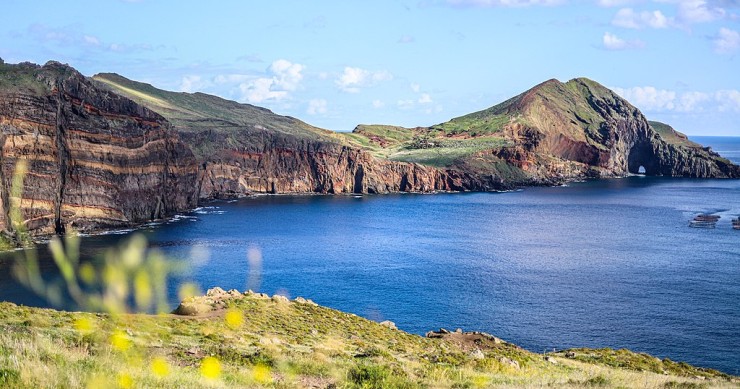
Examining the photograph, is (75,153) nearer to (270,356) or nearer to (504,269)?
(504,269)

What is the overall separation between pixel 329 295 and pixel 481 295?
718 inches

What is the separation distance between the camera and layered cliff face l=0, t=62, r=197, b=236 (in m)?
115

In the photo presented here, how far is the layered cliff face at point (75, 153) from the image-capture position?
115438 millimetres

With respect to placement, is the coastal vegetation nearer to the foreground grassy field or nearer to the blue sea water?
the foreground grassy field

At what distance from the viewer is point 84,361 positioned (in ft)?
64.7

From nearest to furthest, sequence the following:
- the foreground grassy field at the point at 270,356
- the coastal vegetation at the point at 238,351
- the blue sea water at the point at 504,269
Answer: the coastal vegetation at the point at 238,351
the foreground grassy field at the point at 270,356
the blue sea water at the point at 504,269

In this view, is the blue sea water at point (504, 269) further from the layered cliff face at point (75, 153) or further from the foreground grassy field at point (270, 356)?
the foreground grassy field at point (270, 356)

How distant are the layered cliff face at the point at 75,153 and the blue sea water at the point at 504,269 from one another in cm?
785

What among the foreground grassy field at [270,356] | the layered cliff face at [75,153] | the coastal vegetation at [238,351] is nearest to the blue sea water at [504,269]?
the layered cliff face at [75,153]

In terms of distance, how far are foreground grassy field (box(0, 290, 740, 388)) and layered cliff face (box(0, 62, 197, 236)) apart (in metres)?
67.8

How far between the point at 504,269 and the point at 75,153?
245 ft

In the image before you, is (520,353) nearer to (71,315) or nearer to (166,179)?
(71,315)

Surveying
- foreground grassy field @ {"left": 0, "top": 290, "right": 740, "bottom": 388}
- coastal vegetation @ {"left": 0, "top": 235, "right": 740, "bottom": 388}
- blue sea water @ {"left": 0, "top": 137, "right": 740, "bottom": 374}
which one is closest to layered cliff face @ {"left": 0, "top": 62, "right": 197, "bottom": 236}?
blue sea water @ {"left": 0, "top": 137, "right": 740, "bottom": 374}

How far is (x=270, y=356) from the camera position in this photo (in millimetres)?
32719
